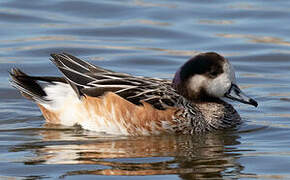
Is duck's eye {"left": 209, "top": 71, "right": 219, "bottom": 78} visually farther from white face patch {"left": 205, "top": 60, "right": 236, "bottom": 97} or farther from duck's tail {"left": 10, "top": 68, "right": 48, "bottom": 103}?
duck's tail {"left": 10, "top": 68, "right": 48, "bottom": 103}

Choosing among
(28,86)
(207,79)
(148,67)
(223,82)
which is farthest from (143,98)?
(148,67)

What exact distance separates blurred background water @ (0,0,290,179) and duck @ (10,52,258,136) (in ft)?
0.53

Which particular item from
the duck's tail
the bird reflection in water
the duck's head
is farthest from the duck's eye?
the duck's tail

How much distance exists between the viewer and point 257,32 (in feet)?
50.7

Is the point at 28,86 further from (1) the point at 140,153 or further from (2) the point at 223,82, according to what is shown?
(2) the point at 223,82

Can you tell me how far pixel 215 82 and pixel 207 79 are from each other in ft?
0.33

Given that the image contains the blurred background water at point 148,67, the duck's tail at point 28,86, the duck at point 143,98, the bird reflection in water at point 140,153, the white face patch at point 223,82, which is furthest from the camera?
the duck's tail at point 28,86

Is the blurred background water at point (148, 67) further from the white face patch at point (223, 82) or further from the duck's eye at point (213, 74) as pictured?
the duck's eye at point (213, 74)

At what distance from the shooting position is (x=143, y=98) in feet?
32.3

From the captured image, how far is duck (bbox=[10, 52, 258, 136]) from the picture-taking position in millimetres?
9812

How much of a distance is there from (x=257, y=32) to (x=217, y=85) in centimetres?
562

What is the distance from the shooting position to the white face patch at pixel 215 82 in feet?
32.6

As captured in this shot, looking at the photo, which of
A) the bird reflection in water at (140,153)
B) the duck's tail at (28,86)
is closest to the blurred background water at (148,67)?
the bird reflection in water at (140,153)

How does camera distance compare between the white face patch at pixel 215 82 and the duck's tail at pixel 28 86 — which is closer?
the white face patch at pixel 215 82
